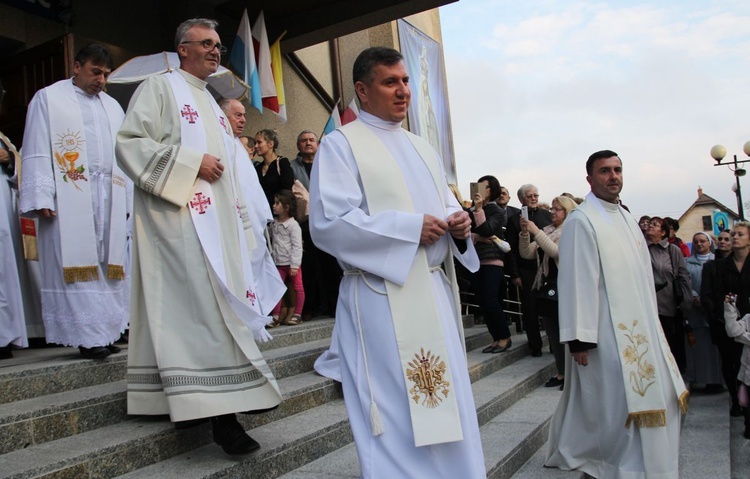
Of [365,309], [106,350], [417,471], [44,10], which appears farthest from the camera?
[44,10]

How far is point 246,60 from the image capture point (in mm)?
9094

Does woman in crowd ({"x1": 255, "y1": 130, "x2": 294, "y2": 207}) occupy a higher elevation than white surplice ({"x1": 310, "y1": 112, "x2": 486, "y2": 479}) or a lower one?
higher

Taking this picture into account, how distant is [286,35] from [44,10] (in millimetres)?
3397

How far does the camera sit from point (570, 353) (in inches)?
177

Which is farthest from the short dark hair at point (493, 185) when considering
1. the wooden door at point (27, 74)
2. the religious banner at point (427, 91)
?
the religious banner at point (427, 91)

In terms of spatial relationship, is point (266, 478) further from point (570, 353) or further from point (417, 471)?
point (570, 353)

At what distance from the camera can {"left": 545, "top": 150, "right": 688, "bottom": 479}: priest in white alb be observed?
4.15 m

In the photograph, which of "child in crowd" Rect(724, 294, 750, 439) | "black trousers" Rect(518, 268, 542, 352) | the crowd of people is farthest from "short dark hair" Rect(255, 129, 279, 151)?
"child in crowd" Rect(724, 294, 750, 439)

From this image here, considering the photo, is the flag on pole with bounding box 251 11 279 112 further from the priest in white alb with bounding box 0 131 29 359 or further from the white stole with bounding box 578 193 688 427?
the white stole with bounding box 578 193 688 427

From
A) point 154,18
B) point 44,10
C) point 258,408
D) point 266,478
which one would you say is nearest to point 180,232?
point 258,408

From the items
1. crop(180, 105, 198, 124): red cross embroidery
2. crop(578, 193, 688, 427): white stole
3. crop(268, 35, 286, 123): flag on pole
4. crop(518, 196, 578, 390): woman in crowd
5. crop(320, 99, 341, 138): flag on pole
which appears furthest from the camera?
crop(320, 99, 341, 138): flag on pole

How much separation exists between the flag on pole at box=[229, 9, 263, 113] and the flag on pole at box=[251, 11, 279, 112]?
4.7 inches

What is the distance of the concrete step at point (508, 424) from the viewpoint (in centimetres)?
379

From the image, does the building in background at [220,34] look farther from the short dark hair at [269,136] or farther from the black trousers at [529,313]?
the black trousers at [529,313]
